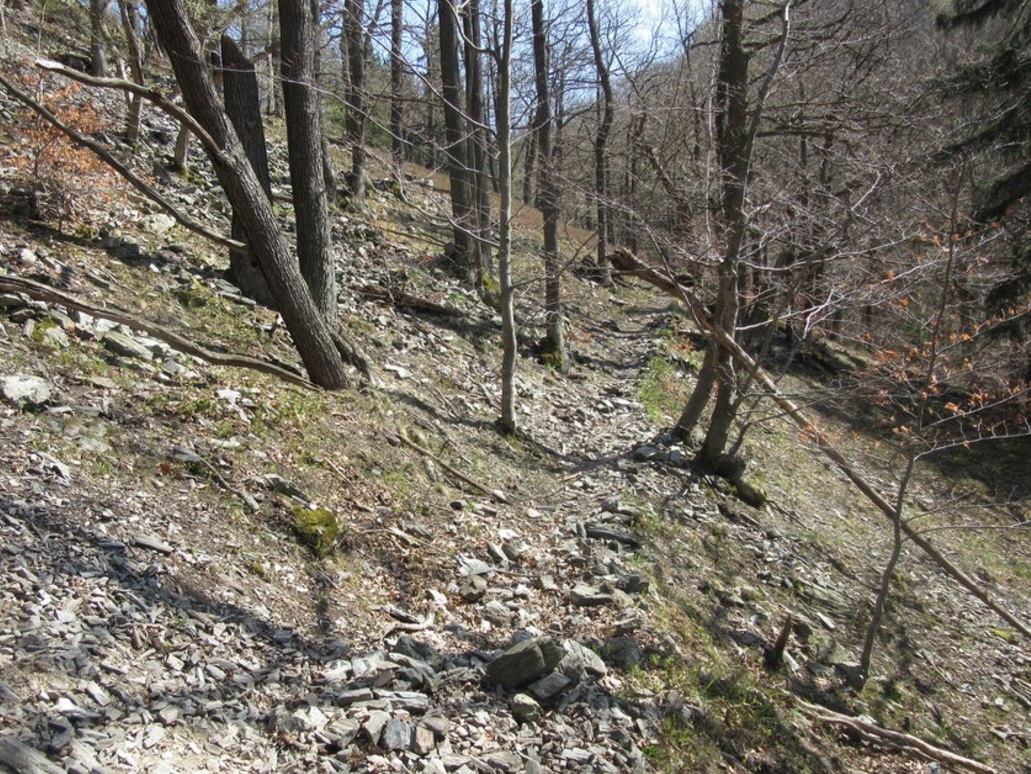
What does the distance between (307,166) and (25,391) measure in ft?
12.6

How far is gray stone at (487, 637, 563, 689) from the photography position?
464 cm

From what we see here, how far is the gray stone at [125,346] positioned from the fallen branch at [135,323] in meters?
0.13

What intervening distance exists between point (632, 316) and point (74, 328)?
14530 millimetres

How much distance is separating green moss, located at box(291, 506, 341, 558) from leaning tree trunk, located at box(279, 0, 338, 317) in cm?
298

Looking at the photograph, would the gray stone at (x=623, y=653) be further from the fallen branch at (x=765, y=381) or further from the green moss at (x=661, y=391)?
the green moss at (x=661, y=391)

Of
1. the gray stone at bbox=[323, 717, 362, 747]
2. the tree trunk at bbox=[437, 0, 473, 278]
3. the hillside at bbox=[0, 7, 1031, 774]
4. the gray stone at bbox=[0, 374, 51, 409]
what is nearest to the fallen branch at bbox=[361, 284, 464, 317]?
the hillside at bbox=[0, 7, 1031, 774]

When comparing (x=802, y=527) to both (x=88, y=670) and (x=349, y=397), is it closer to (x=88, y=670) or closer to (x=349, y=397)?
(x=349, y=397)

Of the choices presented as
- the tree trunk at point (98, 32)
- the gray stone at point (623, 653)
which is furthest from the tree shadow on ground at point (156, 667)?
the tree trunk at point (98, 32)

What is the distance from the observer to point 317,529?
536 cm

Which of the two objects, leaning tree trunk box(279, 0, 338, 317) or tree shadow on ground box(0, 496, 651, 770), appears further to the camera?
leaning tree trunk box(279, 0, 338, 317)

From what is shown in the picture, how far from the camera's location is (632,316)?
18.9m

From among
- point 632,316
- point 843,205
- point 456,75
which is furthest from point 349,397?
point 632,316

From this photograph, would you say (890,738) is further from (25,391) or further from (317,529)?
(25,391)

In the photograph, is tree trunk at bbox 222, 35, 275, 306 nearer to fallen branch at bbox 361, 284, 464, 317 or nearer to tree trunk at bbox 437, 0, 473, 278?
fallen branch at bbox 361, 284, 464, 317
